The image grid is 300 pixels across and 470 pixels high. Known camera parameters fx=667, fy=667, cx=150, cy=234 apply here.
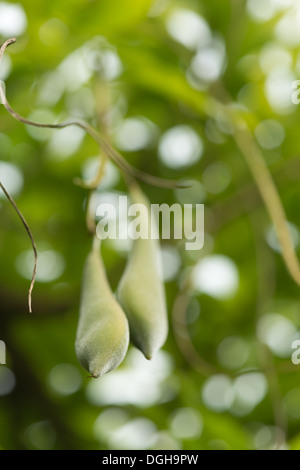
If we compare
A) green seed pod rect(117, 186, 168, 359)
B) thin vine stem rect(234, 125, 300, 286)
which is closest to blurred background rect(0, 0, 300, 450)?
thin vine stem rect(234, 125, 300, 286)

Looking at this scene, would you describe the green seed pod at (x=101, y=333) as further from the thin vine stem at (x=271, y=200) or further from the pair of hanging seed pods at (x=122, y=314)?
the thin vine stem at (x=271, y=200)

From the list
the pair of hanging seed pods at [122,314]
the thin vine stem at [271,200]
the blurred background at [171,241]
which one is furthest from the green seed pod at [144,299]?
the blurred background at [171,241]

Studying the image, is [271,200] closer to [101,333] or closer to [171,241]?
[171,241]

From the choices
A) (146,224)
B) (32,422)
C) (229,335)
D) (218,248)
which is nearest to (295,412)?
(229,335)

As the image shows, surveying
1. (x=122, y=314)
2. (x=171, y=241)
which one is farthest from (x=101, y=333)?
(x=171, y=241)

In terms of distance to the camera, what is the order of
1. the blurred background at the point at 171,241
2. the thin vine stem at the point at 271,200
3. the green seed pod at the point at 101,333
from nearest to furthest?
1. the green seed pod at the point at 101,333
2. the thin vine stem at the point at 271,200
3. the blurred background at the point at 171,241

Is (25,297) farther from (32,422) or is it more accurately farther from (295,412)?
(295,412)

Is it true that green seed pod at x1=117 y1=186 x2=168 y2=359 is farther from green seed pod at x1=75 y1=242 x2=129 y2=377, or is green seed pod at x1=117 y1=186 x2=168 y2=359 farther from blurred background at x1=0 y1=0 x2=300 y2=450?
blurred background at x1=0 y1=0 x2=300 y2=450
